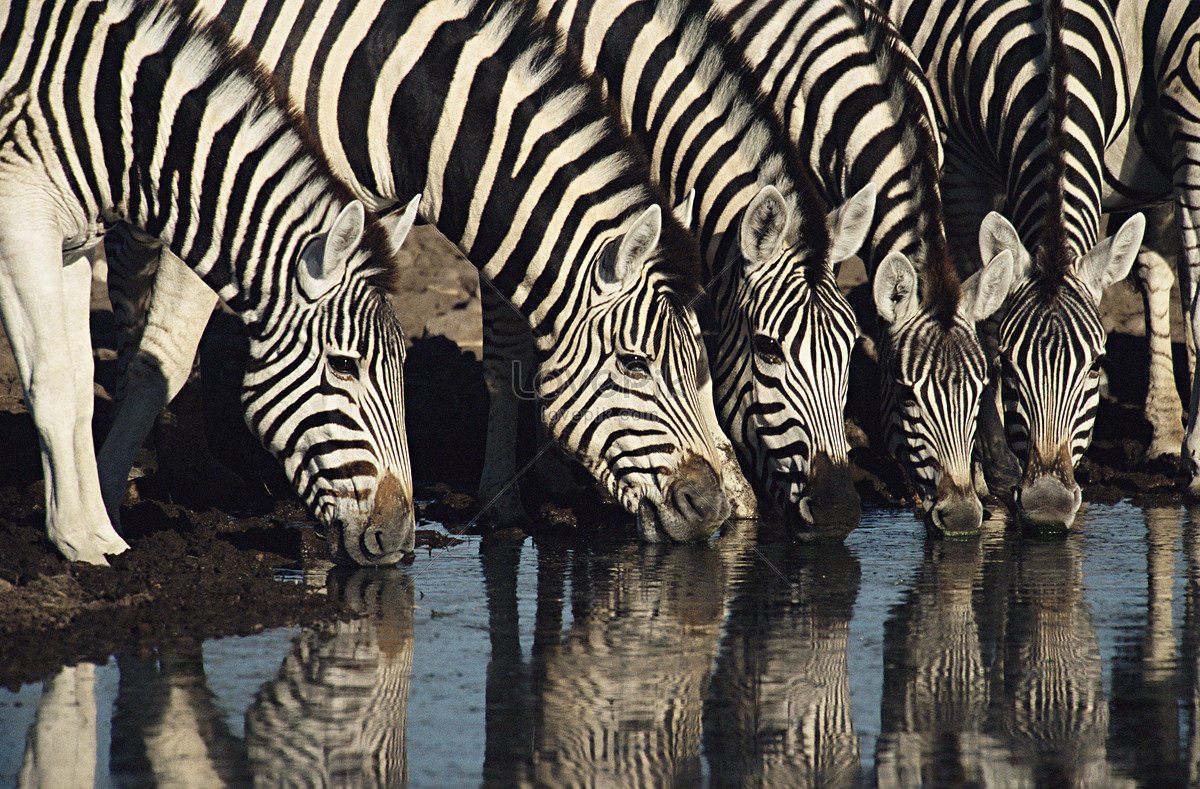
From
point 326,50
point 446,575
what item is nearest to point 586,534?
point 446,575

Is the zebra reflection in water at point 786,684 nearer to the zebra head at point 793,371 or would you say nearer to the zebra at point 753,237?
the zebra head at point 793,371

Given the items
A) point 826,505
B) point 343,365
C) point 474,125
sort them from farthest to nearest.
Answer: point 474,125, point 826,505, point 343,365

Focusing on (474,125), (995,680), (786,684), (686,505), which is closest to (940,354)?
(686,505)

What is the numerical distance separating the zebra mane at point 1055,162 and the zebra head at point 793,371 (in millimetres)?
1009

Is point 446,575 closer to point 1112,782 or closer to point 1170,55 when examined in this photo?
point 1112,782

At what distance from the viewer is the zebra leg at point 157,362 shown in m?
6.59

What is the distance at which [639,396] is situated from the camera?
243 inches

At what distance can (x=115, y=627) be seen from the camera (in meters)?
4.74

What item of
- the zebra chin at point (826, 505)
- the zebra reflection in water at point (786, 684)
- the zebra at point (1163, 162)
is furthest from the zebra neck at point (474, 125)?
the zebra at point (1163, 162)

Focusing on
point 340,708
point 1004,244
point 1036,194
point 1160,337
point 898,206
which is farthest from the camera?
point 1160,337

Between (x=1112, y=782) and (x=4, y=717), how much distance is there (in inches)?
123

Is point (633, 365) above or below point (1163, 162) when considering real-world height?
below

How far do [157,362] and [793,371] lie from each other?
3.25 m

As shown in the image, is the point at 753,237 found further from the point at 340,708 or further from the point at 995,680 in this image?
the point at 340,708
